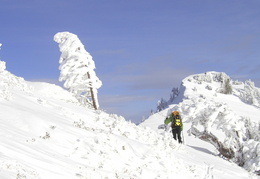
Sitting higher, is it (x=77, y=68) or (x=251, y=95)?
(x=251, y=95)

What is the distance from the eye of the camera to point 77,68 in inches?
1211

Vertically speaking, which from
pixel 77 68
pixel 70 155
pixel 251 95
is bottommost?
pixel 70 155

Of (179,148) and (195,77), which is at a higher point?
(195,77)

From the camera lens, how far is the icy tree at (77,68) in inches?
1208

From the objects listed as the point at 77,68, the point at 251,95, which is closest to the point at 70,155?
the point at 77,68

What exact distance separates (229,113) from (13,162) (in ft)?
49.5

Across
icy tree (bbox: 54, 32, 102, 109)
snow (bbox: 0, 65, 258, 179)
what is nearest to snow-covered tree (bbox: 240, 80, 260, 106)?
icy tree (bbox: 54, 32, 102, 109)

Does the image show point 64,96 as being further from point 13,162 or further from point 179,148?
point 13,162

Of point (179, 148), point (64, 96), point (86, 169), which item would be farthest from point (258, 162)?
point (64, 96)

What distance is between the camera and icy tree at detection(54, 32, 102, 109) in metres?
30.7

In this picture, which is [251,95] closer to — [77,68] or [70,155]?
[77,68]

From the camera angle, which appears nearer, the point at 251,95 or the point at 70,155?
the point at 70,155

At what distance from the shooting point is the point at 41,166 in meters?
6.61

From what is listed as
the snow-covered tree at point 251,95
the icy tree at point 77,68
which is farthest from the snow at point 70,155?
the snow-covered tree at point 251,95
